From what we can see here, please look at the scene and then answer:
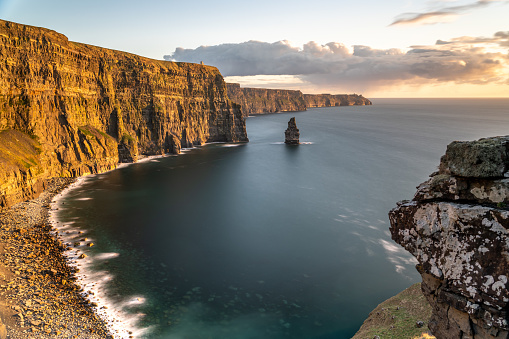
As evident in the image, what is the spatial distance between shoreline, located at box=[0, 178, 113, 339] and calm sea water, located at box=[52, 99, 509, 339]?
2.29 metres

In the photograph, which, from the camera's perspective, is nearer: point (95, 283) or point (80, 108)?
point (95, 283)

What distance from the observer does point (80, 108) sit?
91188 millimetres

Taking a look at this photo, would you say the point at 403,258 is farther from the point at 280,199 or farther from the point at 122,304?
the point at 122,304

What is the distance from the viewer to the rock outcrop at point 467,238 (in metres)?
11.2

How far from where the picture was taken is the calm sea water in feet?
106

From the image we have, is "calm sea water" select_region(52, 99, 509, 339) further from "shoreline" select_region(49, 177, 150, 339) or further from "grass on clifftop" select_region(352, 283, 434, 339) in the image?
"grass on clifftop" select_region(352, 283, 434, 339)

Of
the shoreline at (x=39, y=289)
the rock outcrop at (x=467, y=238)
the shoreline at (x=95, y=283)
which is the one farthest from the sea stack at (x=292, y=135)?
the rock outcrop at (x=467, y=238)

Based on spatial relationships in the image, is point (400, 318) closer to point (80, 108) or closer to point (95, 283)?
point (95, 283)

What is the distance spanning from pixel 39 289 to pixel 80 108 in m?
73.4

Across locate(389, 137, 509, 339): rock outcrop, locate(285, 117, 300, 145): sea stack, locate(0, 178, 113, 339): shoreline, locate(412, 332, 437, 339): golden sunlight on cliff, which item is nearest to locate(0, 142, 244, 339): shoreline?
locate(0, 178, 113, 339): shoreline

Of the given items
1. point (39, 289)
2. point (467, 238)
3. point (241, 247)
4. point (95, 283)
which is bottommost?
point (241, 247)

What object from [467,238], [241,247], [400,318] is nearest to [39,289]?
[241,247]

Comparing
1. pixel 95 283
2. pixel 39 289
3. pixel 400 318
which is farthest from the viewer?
pixel 95 283

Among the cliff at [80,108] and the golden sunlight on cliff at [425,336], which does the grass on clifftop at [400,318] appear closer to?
the golden sunlight on cliff at [425,336]
